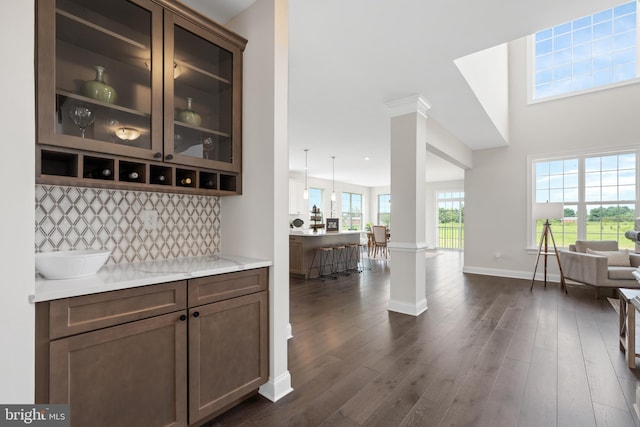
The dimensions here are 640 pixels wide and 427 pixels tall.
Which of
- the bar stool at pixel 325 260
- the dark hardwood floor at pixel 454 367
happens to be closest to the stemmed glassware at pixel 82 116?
the dark hardwood floor at pixel 454 367

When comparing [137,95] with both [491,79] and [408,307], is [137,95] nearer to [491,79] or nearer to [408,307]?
[408,307]

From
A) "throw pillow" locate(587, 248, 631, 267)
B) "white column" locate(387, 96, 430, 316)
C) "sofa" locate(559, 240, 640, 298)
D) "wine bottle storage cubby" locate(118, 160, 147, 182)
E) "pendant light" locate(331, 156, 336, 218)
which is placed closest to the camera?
"wine bottle storage cubby" locate(118, 160, 147, 182)

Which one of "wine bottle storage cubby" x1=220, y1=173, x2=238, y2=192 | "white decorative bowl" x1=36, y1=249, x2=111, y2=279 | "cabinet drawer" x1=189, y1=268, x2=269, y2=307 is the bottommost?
"cabinet drawer" x1=189, y1=268, x2=269, y2=307

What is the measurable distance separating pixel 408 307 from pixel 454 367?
4.42ft

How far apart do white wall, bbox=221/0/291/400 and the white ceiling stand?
0.29 meters

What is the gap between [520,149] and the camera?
6105mm

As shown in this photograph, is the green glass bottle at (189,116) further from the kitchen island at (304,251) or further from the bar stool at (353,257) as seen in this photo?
the bar stool at (353,257)

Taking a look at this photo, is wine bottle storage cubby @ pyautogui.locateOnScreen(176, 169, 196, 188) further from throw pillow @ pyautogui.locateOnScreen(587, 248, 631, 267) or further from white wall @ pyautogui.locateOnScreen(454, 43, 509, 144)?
throw pillow @ pyautogui.locateOnScreen(587, 248, 631, 267)

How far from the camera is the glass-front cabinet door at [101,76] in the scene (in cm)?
136

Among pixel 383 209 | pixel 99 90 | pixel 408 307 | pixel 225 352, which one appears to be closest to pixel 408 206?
pixel 408 307

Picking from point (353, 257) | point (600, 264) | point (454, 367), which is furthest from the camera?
point (353, 257)

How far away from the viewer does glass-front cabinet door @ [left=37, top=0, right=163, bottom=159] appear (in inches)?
53.7

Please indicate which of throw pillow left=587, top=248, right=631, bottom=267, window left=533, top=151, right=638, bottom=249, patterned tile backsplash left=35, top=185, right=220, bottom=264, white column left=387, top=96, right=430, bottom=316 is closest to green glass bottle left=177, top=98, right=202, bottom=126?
patterned tile backsplash left=35, top=185, right=220, bottom=264

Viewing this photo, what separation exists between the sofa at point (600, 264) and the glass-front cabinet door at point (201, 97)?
18.1 ft
